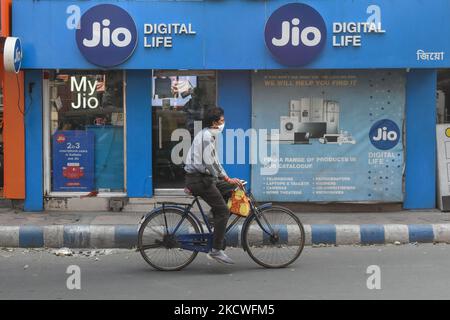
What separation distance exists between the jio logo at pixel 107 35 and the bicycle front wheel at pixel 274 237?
3.94 m

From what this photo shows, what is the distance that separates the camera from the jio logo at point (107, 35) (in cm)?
912

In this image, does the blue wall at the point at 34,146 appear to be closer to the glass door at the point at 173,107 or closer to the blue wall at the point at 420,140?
the glass door at the point at 173,107

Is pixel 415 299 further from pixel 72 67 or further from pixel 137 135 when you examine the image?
pixel 72 67

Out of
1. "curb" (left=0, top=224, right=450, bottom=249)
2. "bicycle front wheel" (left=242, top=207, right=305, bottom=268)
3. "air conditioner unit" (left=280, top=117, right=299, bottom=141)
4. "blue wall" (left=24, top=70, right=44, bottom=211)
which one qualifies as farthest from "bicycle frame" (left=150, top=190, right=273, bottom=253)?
"blue wall" (left=24, top=70, right=44, bottom=211)

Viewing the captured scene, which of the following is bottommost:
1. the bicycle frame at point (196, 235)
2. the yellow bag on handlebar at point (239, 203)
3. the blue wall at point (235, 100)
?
the bicycle frame at point (196, 235)

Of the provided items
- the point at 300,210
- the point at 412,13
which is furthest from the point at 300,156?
the point at 412,13

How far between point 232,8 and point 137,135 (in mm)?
2576

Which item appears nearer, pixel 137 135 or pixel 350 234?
pixel 350 234

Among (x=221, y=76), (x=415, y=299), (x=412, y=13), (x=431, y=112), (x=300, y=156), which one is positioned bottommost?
(x=415, y=299)

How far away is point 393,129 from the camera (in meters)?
9.59

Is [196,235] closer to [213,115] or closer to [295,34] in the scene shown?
[213,115]

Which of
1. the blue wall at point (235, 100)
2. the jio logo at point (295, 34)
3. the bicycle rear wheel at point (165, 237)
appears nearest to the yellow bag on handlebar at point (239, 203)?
the bicycle rear wheel at point (165, 237)

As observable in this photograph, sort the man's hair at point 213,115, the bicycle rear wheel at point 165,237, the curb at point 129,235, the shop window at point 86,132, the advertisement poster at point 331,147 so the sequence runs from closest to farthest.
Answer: the man's hair at point 213,115
the bicycle rear wheel at point 165,237
the curb at point 129,235
the advertisement poster at point 331,147
the shop window at point 86,132

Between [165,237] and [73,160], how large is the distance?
12.6ft
